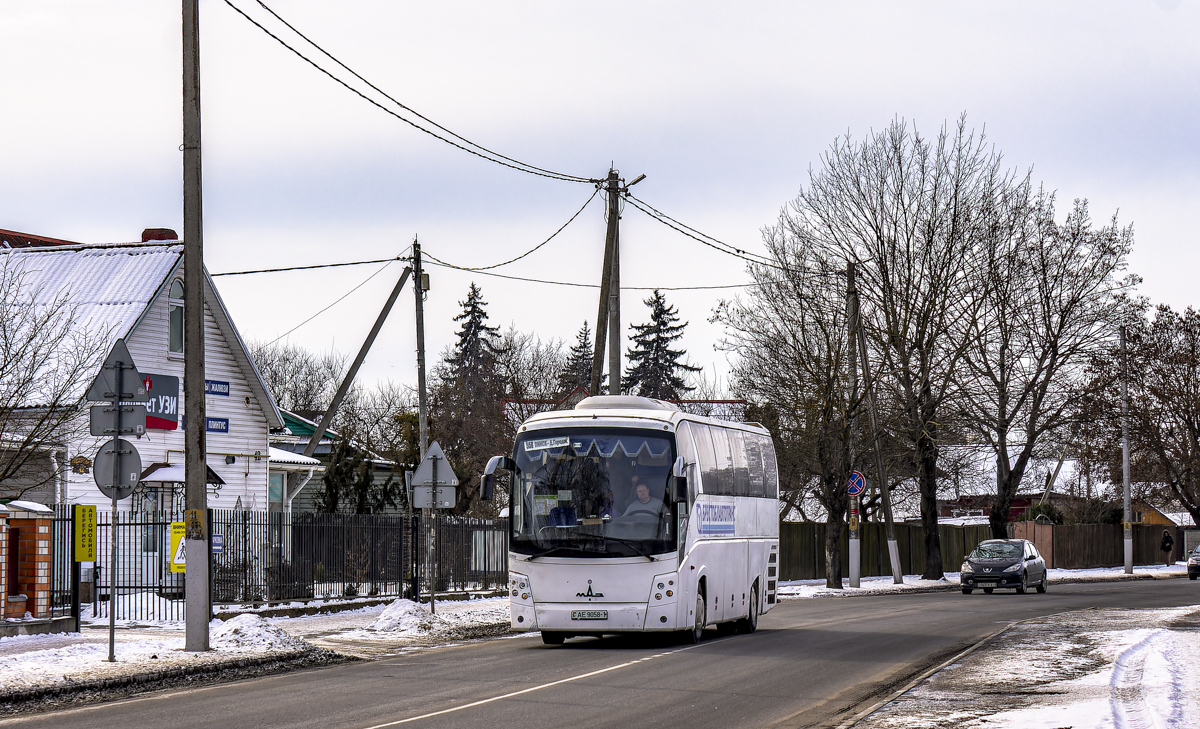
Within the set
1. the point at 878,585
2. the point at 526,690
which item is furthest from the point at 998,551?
the point at 526,690

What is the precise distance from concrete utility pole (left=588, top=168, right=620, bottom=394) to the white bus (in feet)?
27.6

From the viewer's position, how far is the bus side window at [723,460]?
2031 cm

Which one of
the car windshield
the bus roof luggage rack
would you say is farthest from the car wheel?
the car windshield

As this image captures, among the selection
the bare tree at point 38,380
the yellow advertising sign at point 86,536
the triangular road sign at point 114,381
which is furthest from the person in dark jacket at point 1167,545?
→ the triangular road sign at point 114,381

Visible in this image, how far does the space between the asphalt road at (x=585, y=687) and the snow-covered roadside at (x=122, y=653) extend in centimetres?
99

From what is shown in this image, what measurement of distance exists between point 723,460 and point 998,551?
19.3m

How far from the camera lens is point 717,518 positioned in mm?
19781

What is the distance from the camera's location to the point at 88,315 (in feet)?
99.3

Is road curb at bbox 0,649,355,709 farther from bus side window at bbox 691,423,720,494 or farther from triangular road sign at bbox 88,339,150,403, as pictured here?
bus side window at bbox 691,423,720,494

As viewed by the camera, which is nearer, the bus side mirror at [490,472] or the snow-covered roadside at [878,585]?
the bus side mirror at [490,472]

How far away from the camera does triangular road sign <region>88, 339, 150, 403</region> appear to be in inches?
606

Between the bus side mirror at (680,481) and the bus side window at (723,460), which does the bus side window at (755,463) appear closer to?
the bus side window at (723,460)

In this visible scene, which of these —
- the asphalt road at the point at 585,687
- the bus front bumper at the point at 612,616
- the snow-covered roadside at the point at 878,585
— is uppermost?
the bus front bumper at the point at 612,616

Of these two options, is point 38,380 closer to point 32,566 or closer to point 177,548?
point 177,548
